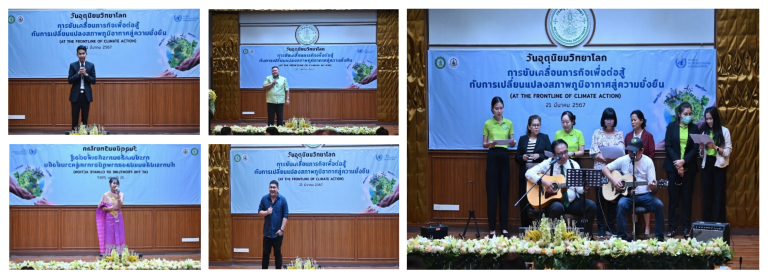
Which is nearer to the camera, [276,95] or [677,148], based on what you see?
[677,148]

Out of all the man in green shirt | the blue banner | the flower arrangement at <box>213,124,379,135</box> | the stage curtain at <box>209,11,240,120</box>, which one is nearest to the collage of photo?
the flower arrangement at <box>213,124,379,135</box>

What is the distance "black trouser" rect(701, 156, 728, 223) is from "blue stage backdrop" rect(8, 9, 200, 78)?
5.50 m

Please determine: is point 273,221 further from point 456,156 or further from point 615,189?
point 615,189

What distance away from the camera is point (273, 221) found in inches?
298

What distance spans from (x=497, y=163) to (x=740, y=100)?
249 centimetres

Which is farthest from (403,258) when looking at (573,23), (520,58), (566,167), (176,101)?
(176,101)

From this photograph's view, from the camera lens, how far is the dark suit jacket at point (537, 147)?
795 centimetres

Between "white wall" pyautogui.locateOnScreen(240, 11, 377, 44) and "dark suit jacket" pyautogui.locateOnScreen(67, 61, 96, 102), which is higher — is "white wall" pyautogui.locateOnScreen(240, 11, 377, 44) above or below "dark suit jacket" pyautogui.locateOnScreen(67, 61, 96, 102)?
above

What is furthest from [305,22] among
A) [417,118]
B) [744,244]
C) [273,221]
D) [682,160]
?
[744,244]

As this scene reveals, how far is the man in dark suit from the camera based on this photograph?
815cm

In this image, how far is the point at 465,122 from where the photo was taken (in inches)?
326

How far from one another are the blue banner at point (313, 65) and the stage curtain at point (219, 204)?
8.38ft

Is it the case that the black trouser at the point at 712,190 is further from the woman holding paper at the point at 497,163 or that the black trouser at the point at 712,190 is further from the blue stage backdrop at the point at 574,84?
the woman holding paper at the point at 497,163

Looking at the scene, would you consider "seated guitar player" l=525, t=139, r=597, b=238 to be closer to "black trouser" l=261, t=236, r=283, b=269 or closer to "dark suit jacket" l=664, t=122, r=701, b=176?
"dark suit jacket" l=664, t=122, r=701, b=176
